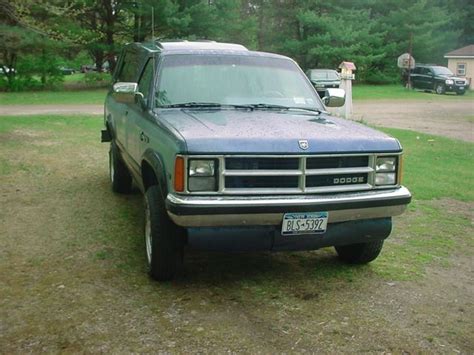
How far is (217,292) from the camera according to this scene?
14.0 feet

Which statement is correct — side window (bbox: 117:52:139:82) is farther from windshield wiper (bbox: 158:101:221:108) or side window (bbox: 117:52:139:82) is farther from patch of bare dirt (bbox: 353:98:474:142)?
patch of bare dirt (bbox: 353:98:474:142)

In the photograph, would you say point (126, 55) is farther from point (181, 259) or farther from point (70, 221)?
point (181, 259)

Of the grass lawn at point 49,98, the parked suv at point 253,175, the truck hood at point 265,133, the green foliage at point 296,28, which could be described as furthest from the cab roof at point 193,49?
the green foliage at point 296,28

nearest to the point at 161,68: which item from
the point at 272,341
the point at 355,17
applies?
the point at 272,341

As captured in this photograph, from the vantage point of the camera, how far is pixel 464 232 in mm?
6059

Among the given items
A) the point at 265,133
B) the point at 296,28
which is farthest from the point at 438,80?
the point at 265,133

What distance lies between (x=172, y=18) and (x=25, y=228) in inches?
1011

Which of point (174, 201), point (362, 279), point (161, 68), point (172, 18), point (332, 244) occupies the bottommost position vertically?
point (362, 279)

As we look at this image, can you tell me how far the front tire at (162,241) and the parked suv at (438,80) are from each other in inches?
1282

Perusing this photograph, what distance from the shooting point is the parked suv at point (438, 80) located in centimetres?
3356

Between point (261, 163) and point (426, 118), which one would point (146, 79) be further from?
point (426, 118)

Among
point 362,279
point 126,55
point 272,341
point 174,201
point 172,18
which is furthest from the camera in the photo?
point 172,18

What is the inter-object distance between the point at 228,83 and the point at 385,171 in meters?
1.74

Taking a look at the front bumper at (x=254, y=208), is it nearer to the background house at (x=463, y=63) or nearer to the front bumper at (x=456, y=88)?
the front bumper at (x=456, y=88)
